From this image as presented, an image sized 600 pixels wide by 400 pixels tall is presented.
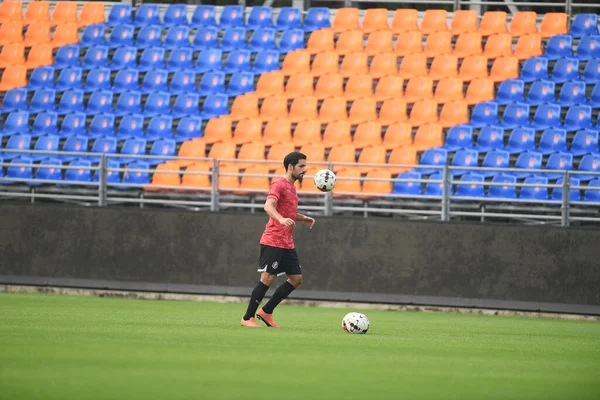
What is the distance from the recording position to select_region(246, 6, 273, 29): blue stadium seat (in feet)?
86.2

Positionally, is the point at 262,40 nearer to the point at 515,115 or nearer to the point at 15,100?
the point at 15,100

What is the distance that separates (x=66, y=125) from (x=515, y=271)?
36.7ft

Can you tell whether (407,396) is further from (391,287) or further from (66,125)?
(66,125)

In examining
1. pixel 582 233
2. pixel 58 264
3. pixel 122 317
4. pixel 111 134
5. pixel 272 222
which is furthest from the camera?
pixel 111 134

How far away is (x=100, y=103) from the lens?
24.6 m

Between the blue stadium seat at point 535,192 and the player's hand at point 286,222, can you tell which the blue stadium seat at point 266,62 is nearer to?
the blue stadium seat at point 535,192

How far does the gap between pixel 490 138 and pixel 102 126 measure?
868 cm

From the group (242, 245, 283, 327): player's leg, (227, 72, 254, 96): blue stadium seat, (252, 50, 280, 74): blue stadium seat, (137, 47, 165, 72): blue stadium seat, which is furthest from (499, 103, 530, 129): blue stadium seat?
(242, 245, 283, 327): player's leg

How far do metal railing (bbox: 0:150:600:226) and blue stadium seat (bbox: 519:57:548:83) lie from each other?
11.7 ft

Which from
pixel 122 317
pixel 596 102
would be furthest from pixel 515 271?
pixel 122 317

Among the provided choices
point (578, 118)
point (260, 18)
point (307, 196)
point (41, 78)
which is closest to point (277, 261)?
point (307, 196)

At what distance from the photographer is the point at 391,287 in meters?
19.0

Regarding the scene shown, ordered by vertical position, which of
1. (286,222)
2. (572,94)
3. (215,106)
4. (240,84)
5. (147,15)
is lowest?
(286,222)

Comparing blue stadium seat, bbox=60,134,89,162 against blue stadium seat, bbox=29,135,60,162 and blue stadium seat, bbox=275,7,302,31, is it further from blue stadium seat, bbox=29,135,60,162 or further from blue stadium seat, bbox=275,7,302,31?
blue stadium seat, bbox=275,7,302,31
